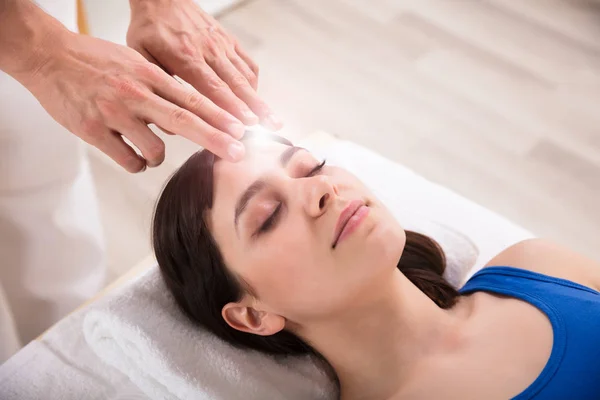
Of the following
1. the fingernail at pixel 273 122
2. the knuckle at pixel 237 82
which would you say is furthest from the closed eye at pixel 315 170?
the knuckle at pixel 237 82

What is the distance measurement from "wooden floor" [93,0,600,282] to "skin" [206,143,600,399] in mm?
913

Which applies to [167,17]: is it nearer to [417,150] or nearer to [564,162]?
[417,150]

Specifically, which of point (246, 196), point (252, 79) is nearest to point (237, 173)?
point (246, 196)

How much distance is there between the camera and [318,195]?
3.33 feet

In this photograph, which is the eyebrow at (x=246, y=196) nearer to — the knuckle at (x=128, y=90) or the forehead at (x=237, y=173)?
the forehead at (x=237, y=173)

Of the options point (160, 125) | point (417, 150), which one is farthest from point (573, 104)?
point (160, 125)

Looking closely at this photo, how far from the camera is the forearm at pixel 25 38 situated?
1.01 metres

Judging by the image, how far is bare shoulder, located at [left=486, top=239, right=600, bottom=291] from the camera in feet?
3.89

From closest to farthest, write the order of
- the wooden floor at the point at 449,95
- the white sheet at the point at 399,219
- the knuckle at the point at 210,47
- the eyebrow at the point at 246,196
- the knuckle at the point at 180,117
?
1. the knuckle at the point at 180,117
2. the eyebrow at the point at 246,196
3. the knuckle at the point at 210,47
4. the white sheet at the point at 399,219
5. the wooden floor at the point at 449,95

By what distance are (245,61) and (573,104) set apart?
5.21ft

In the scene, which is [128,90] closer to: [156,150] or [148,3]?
[156,150]

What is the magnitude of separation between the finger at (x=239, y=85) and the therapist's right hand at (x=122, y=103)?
142 millimetres

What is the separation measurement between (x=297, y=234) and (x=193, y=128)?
0.25 meters

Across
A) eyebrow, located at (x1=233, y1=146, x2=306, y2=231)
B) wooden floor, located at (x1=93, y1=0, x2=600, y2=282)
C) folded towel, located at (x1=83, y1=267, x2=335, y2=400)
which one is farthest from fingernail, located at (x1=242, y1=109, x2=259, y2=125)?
wooden floor, located at (x1=93, y1=0, x2=600, y2=282)
